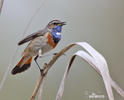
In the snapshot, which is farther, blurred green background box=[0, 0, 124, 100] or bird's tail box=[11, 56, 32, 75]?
blurred green background box=[0, 0, 124, 100]

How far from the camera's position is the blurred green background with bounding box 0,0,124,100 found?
1128 mm

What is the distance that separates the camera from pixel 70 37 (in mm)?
1186

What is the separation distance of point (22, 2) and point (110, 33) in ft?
1.87

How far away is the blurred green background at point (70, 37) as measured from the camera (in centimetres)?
113

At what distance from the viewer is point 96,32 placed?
1.26m

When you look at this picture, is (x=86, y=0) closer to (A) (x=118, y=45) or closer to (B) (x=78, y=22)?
(B) (x=78, y=22)

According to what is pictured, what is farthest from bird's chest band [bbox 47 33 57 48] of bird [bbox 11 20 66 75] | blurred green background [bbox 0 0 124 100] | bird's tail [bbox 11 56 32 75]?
blurred green background [bbox 0 0 124 100]

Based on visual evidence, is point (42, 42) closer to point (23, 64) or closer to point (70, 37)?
point (23, 64)

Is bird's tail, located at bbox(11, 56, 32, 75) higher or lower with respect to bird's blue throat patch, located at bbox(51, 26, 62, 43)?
lower

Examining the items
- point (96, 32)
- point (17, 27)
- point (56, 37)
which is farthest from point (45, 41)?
point (96, 32)

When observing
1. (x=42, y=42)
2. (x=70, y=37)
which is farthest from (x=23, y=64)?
(x=70, y=37)

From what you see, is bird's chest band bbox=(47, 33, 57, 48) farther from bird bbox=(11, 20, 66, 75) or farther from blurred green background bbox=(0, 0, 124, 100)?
blurred green background bbox=(0, 0, 124, 100)

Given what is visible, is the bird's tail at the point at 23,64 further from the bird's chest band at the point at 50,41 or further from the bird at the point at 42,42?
the bird's chest band at the point at 50,41

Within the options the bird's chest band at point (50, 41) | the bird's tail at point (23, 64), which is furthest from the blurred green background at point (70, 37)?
the bird's chest band at point (50, 41)
